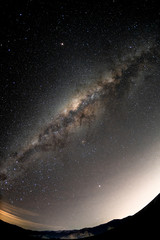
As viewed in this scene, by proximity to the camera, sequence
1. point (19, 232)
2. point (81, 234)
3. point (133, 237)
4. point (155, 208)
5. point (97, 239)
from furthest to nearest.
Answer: point (81, 234) → point (97, 239) → point (19, 232) → point (133, 237) → point (155, 208)

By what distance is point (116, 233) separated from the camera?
177cm

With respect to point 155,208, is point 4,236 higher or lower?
higher

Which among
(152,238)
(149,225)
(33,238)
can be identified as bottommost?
(152,238)

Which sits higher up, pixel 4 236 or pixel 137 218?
pixel 4 236

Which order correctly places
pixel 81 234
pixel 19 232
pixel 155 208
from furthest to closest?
pixel 81 234, pixel 19 232, pixel 155 208

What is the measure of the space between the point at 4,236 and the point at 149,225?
6.43 feet

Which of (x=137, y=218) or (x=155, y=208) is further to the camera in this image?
(x=137, y=218)

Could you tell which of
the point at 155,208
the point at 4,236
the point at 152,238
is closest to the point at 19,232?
the point at 4,236

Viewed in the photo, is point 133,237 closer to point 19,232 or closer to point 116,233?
point 116,233

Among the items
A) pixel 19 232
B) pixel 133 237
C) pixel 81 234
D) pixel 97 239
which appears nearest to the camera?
→ pixel 133 237

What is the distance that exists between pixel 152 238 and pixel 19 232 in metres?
1.84

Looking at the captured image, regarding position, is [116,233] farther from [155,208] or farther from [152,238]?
[155,208]

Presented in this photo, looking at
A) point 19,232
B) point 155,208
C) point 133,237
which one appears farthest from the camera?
point 19,232

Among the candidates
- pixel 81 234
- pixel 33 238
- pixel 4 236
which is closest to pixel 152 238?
pixel 33 238
